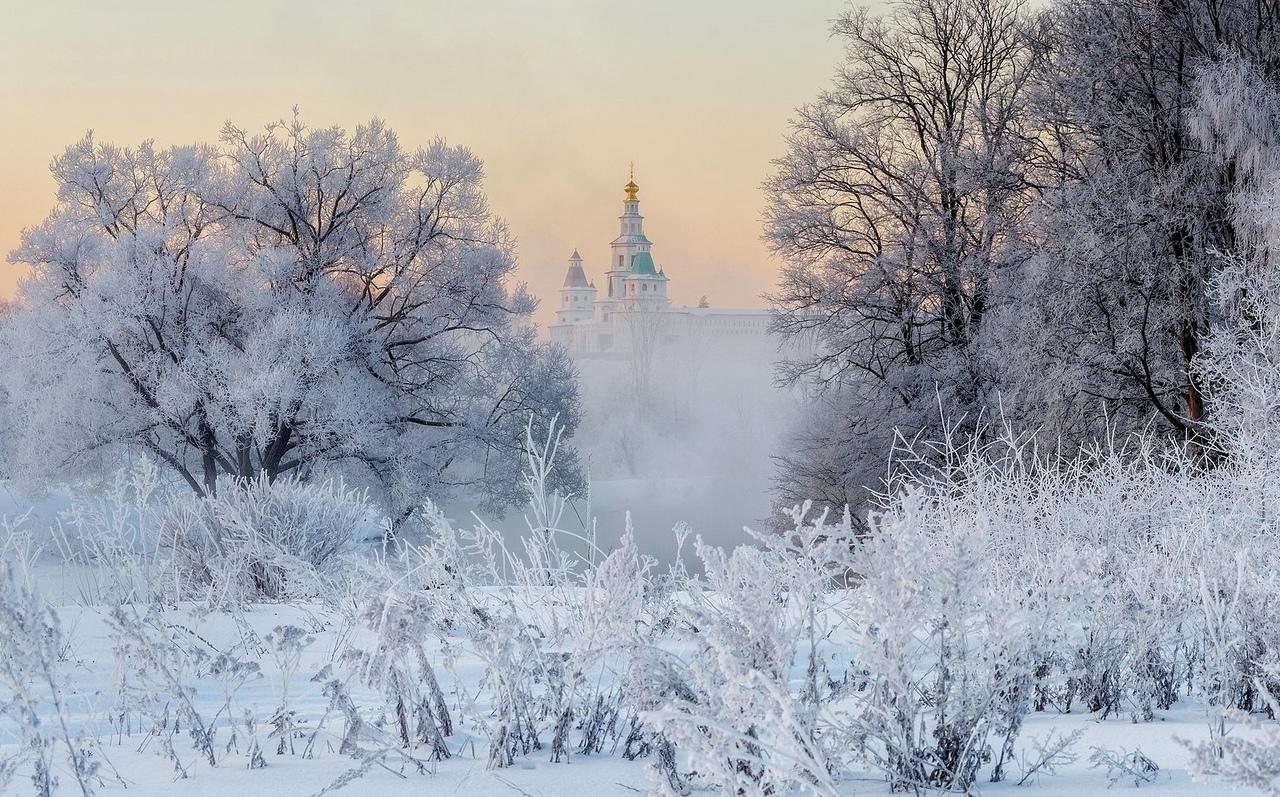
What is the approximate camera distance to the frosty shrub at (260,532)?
283 inches

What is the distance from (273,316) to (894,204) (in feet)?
30.0

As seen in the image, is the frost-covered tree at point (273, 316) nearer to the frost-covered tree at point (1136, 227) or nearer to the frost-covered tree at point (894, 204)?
the frost-covered tree at point (894, 204)

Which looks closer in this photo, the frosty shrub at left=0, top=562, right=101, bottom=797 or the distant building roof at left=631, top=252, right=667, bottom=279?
the frosty shrub at left=0, top=562, right=101, bottom=797

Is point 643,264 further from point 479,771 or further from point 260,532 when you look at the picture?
point 479,771

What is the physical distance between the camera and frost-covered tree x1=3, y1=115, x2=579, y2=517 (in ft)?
54.1

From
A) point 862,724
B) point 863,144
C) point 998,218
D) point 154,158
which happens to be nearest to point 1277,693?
point 862,724

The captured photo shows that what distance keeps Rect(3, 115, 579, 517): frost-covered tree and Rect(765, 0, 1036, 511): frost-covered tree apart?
16.8 ft

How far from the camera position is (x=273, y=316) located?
55.7 ft

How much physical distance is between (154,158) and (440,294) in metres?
4.86

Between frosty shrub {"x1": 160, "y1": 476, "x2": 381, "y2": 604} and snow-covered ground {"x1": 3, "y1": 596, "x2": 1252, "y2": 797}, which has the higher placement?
snow-covered ground {"x1": 3, "y1": 596, "x2": 1252, "y2": 797}

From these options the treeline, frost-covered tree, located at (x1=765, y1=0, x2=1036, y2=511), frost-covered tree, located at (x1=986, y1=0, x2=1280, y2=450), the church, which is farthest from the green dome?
frost-covered tree, located at (x1=986, y1=0, x2=1280, y2=450)

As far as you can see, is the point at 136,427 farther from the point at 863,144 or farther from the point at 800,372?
the point at 863,144

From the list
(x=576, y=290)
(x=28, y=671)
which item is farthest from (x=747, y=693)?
(x=576, y=290)

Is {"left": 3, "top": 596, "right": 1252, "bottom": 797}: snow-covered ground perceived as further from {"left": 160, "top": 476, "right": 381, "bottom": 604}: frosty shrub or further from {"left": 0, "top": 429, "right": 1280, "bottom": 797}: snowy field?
{"left": 160, "top": 476, "right": 381, "bottom": 604}: frosty shrub
